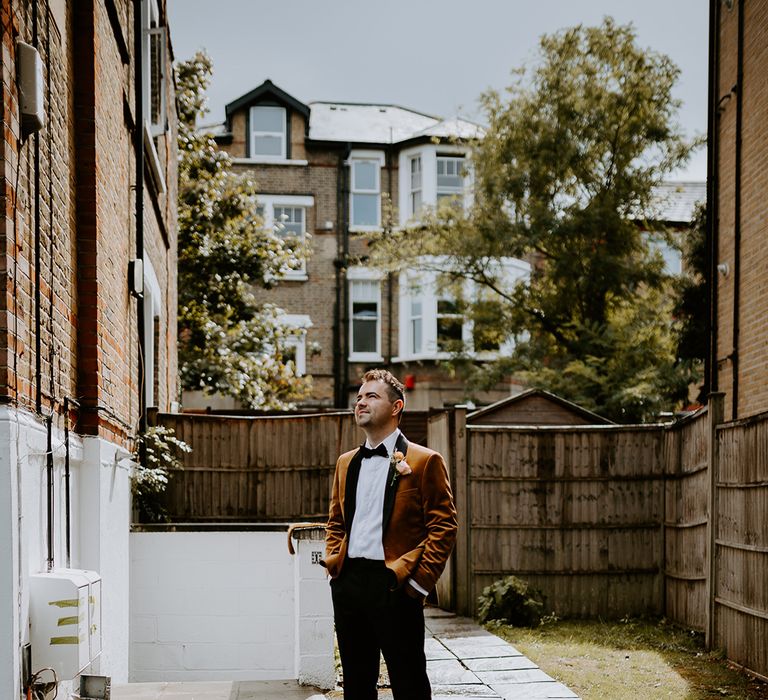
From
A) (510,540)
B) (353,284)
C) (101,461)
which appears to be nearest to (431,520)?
(101,461)

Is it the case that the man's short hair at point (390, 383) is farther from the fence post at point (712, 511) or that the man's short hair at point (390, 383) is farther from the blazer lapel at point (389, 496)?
the fence post at point (712, 511)

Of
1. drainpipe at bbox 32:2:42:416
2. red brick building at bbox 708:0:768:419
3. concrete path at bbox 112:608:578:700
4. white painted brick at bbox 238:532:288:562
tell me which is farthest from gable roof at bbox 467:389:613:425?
drainpipe at bbox 32:2:42:416

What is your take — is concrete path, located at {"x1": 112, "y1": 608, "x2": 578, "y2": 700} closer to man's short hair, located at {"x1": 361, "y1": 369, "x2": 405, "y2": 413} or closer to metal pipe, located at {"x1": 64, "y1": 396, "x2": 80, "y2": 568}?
metal pipe, located at {"x1": 64, "y1": 396, "x2": 80, "y2": 568}

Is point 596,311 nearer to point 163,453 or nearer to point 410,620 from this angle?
point 163,453

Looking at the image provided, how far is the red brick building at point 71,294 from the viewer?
12.8ft

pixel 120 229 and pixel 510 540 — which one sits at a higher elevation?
pixel 120 229

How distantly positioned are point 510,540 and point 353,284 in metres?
15.2

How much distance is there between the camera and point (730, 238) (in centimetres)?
1118

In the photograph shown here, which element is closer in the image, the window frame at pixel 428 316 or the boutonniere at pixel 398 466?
the boutonniere at pixel 398 466

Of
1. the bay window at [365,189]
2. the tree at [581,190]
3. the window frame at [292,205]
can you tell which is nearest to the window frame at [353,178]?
the bay window at [365,189]

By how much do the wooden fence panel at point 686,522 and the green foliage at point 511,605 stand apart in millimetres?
1360

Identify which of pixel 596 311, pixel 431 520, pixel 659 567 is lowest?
pixel 659 567

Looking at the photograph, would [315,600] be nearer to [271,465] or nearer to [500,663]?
[500,663]

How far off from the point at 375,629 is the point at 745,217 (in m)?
7.80
